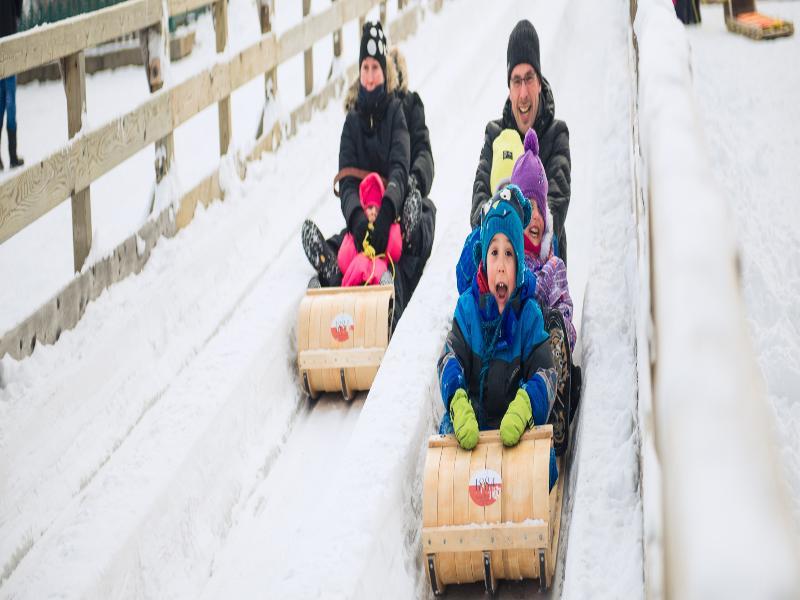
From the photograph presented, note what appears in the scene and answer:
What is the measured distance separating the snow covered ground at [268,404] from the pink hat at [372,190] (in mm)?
404

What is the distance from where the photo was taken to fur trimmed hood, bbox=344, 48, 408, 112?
560cm

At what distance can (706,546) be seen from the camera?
101cm

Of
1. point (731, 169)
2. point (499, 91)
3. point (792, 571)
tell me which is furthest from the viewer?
point (499, 91)

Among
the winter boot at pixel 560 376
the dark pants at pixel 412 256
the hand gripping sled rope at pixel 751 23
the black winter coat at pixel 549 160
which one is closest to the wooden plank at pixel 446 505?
the winter boot at pixel 560 376

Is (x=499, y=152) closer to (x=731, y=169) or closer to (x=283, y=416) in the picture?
(x=283, y=416)

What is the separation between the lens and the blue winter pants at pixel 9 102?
651cm

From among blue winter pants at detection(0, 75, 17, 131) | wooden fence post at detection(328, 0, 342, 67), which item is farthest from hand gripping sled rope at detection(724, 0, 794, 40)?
blue winter pants at detection(0, 75, 17, 131)

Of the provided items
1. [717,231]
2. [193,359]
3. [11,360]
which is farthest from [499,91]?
[717,231]

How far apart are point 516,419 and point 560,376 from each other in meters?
0.43

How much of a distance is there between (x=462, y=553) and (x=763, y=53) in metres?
8.06

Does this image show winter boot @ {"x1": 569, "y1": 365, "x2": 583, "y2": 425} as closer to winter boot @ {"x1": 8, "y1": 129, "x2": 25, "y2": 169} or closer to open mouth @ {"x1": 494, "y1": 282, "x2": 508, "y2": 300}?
open mouth @ {"x1": 494, "y1": 282, "x2": 508, "y2": 300}

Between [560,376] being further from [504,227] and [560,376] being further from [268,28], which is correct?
[268,28]

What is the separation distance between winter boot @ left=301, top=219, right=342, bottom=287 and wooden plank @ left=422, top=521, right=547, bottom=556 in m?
2.13

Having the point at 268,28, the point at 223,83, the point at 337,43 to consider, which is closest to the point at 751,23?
the point at 337,43
